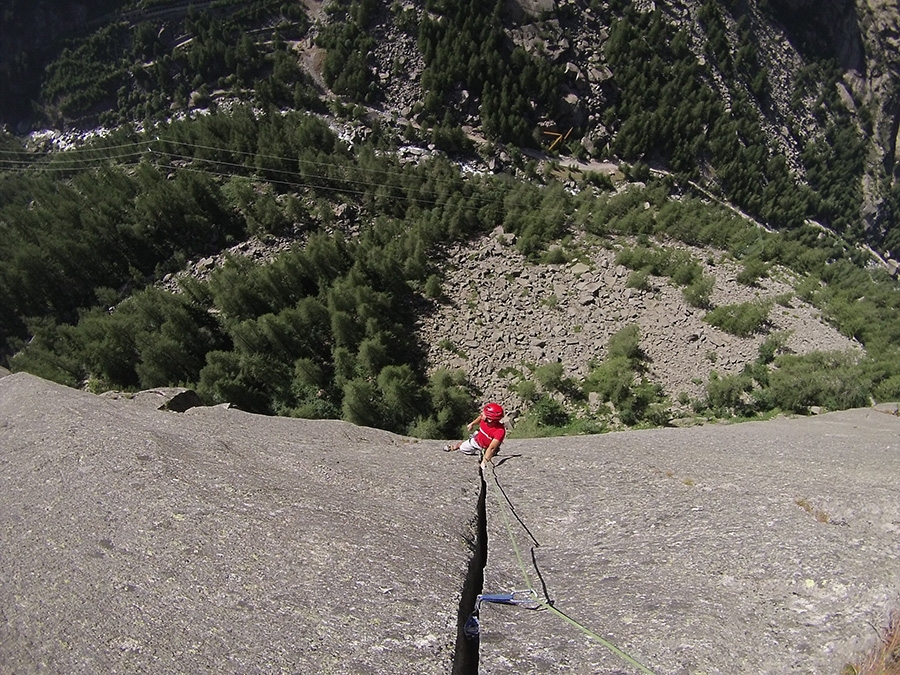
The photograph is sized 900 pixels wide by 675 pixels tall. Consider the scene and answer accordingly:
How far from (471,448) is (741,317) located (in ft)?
65.2

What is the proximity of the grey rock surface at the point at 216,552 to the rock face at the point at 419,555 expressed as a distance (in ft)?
0.09

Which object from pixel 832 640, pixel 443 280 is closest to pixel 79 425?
pixel 832 640

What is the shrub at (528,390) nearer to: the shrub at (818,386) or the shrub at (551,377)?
the shrub at (551,377)

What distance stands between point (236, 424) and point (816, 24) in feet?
333

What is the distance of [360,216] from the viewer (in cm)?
3500

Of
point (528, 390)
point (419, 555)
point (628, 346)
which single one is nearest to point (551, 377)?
point (528, 390)

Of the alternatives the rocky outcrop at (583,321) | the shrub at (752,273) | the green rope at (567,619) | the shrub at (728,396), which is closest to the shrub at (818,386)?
the shrub at (728,396)

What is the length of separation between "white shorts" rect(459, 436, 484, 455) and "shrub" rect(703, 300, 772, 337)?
19431 millimetres

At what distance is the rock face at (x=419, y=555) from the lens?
5176 mm

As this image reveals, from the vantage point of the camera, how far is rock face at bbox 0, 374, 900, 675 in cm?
518

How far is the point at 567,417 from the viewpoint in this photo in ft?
69.2

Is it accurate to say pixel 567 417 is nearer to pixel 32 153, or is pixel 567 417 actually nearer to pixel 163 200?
pixel 163 200

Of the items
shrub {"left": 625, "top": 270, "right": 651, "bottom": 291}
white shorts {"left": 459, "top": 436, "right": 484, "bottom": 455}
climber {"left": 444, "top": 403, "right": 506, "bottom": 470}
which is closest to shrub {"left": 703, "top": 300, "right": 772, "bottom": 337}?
shrub {"left": 625, "top": 270, "right": 651, "bottom": 291}

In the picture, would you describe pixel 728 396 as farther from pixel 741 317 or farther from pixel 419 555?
pixel 419 555
